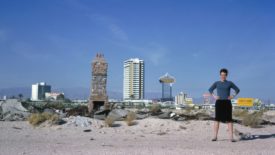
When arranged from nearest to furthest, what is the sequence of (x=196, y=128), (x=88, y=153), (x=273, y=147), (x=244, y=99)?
(x=88, y=153)
(x=273, y=147)
(x=196, y=128)
(x=244, y=99)

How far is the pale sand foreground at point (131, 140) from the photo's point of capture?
8.21 meters

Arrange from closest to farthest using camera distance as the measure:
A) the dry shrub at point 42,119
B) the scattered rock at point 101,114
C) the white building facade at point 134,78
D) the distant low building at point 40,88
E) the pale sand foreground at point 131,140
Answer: the pale sand foreground at point 131,140 → the dry shrub at point 42,119 → the scattered rock at point 101,114 → the distant low building at point 40,88 → the white building facade at point 134,78

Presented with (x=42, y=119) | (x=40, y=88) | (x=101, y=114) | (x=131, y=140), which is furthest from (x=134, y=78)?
(x=131, y=140)

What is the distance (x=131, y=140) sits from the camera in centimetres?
1096

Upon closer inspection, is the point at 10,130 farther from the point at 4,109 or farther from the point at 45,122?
Answer: the point at 4,109

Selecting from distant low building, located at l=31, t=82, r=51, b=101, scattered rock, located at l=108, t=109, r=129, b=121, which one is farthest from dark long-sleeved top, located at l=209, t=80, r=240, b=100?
distant low building, located at l=31, t=82, r=51, b=101

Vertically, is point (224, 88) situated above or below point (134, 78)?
below

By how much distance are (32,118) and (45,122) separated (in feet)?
1.95

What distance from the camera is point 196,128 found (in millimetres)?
14266

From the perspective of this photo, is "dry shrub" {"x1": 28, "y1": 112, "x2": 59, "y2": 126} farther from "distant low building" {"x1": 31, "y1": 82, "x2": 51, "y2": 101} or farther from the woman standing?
"distant low building" {"x1": 31, "y1": 82, "x2": 51, "y2": 101}

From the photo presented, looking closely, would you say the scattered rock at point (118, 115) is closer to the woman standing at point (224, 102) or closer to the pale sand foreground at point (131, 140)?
the pale sand foreground at point (131, 140)

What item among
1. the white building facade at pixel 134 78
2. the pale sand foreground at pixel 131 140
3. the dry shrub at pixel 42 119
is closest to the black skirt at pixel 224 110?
the pale sand foreground at pixel 131 140

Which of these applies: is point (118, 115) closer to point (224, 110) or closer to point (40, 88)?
point (224, 110)

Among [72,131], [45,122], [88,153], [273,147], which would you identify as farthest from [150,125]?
[88,153]
